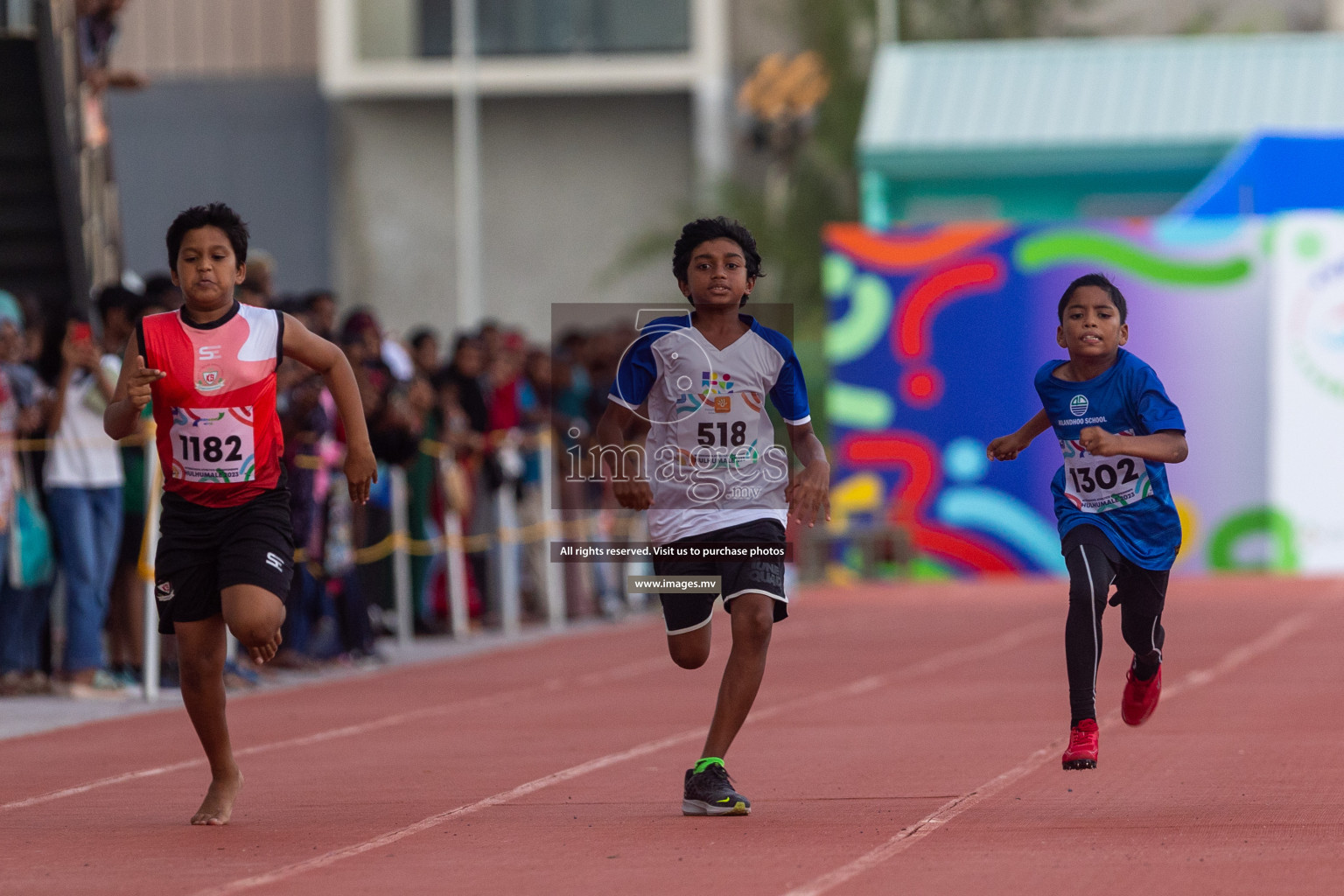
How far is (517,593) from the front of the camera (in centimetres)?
1977

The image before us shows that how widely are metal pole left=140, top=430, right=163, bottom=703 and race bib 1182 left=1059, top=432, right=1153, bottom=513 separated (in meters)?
6.17

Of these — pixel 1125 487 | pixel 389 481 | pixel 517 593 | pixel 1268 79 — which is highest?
pixel 1268 79

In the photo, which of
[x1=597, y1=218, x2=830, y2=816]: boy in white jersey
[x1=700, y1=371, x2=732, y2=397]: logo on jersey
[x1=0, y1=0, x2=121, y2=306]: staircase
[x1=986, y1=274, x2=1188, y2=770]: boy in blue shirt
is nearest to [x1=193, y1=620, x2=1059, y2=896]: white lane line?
[x1=597, y1=218, x2=830, y2=816]: boy in white jersey

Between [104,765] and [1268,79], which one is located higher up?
[1268,79]

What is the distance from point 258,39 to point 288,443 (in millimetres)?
34426

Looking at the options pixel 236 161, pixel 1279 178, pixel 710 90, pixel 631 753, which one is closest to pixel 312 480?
pixel 631 753

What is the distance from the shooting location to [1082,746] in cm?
863

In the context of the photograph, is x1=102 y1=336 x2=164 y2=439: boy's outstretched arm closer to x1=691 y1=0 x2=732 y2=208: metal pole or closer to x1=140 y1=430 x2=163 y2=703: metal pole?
x1=140 y1=430 x2=163 y2=703: metal pole

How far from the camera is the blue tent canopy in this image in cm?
2738

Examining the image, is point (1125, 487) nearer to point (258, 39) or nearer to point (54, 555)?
point (54, 555)

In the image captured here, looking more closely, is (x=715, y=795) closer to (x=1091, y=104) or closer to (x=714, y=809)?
(x=714, y=809)

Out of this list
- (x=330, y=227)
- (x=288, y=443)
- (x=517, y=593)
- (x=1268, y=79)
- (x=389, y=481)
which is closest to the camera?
(x=288, y=443)

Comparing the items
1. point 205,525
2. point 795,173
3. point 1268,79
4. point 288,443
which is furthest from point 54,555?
point 795,173

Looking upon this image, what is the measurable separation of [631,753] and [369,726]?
6.69 feet
